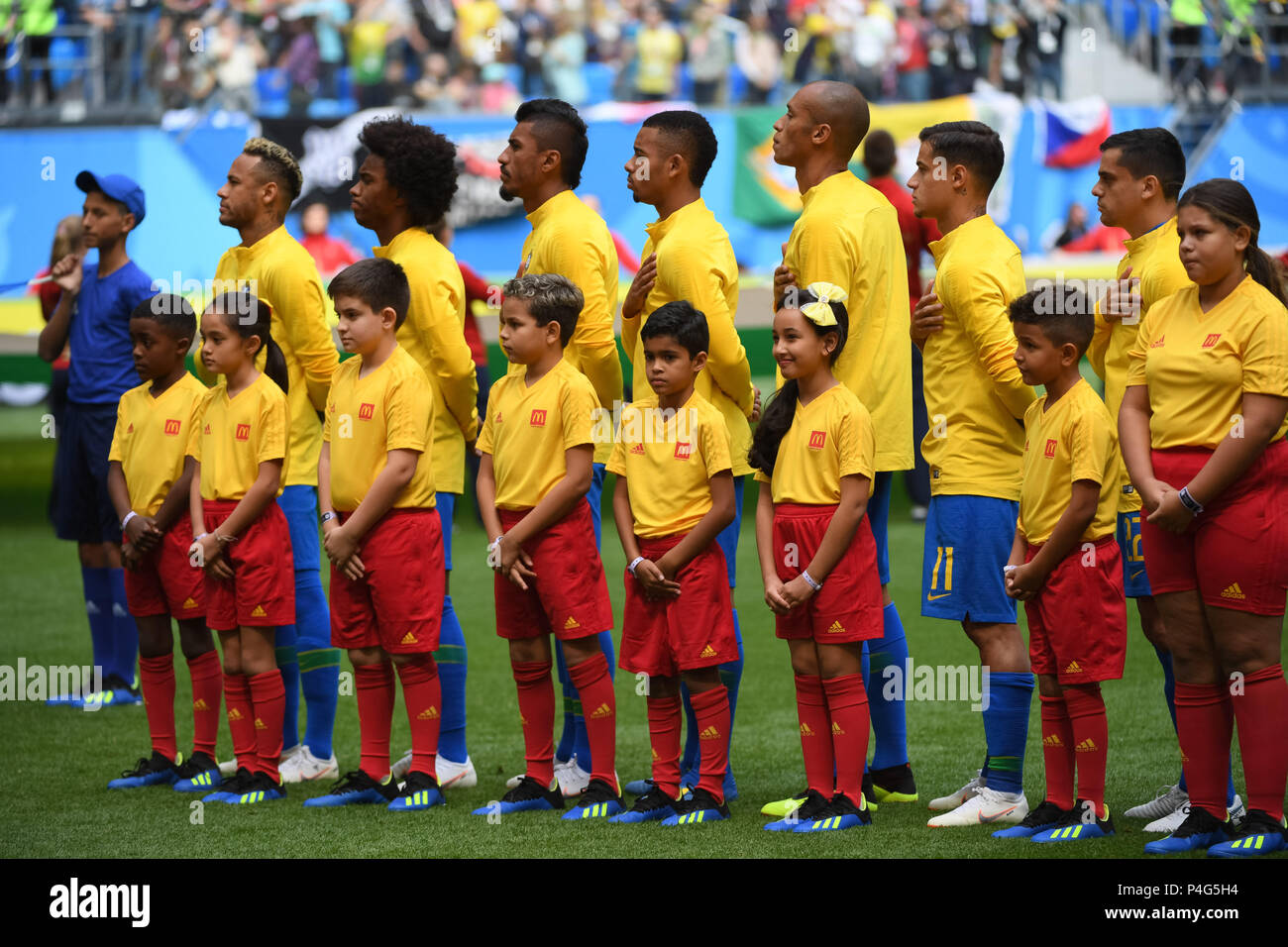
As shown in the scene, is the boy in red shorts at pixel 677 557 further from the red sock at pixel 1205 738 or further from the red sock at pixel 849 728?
the red sock at pixel 1205 738

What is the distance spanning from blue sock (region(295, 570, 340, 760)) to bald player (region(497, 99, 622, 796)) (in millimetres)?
844

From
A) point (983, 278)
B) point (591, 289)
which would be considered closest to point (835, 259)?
point (983, 278)

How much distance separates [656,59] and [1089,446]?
1529 centimetres

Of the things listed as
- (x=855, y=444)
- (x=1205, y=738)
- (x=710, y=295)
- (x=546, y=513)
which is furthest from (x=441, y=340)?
(x=1205, y=738)

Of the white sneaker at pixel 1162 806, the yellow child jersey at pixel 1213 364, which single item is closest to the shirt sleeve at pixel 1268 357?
the yellow child jersey at pixel 1213 364

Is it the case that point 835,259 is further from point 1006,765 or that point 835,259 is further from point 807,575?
point 1006,765

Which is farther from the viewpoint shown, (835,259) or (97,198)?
(97,198)

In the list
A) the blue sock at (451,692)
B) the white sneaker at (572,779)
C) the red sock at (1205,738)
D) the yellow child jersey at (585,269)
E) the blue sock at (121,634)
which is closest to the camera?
the red sock at (1205,738)

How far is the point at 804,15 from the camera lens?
19.3 metres

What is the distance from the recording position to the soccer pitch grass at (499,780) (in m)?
4.31

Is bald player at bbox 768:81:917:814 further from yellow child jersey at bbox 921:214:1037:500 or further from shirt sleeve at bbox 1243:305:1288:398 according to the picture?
shirt sleeve at bbox 1243:305:1288:398

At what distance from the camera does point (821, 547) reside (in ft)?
14.4

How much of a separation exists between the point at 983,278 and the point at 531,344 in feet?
4.48

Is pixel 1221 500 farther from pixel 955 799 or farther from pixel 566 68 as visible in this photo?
pixel 566 68
